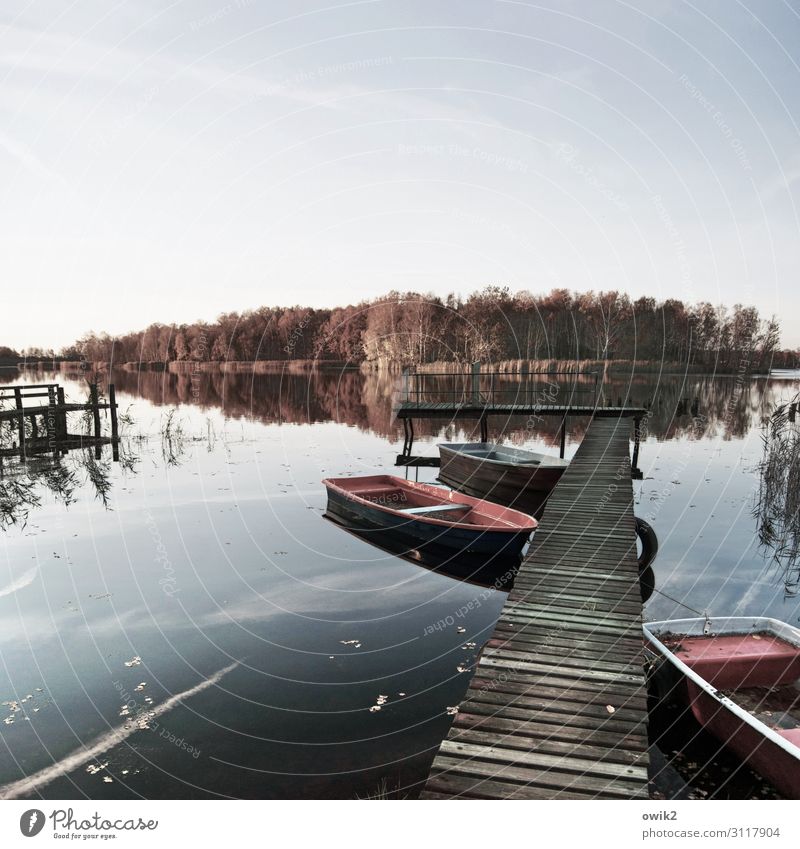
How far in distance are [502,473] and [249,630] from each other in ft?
36.1

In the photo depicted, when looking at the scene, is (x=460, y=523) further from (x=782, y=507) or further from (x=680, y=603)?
(x=782, y=507)

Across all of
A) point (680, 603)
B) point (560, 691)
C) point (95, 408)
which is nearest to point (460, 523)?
point (680, 603)

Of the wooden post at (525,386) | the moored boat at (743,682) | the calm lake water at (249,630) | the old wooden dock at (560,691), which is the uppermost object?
the wooden post at (525,386)

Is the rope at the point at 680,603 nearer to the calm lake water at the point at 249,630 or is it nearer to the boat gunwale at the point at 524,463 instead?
the calm lake water at the point at 249,630

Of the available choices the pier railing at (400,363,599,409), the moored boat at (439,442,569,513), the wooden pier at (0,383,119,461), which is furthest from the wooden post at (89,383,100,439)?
the moored boat at (439,442,569,513)

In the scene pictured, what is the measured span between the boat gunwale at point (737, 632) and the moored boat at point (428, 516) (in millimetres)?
4636

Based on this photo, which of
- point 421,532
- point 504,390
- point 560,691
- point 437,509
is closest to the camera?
point 560,691

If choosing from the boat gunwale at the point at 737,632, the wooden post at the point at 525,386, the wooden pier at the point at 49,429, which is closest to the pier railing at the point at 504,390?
the wooden post at the point at 525,386

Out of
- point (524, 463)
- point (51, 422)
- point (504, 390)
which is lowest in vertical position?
point (524, 463)

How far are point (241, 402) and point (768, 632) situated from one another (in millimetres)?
45915

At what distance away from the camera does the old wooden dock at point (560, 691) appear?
205 inches

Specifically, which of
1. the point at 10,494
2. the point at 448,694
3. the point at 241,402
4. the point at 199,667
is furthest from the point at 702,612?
the point at 241,402

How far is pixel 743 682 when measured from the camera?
7.83 m
